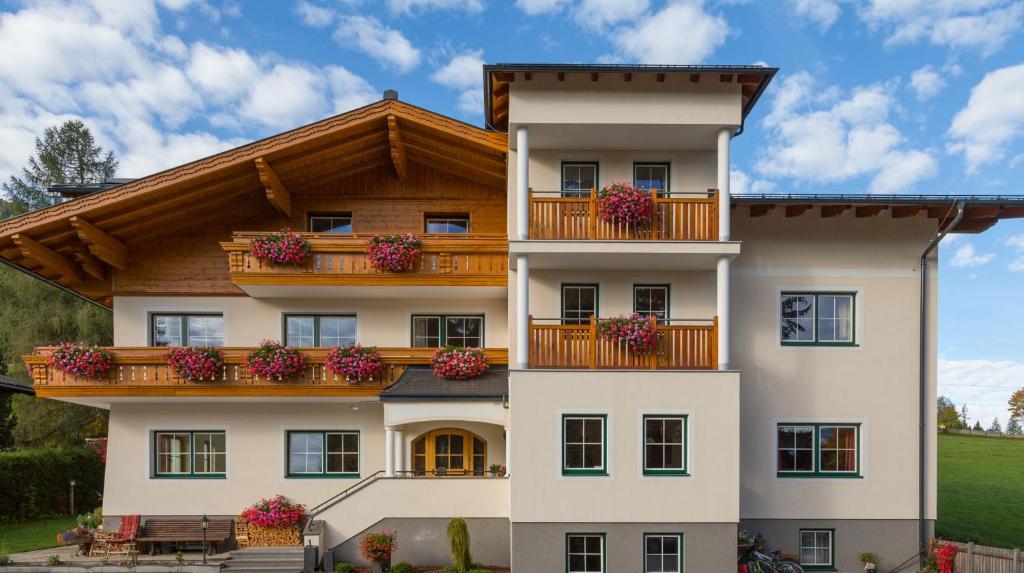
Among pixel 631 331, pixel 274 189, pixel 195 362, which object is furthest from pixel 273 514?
pixel 631 331

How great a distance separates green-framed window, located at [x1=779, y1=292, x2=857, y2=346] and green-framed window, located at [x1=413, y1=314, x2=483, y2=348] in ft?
23.4

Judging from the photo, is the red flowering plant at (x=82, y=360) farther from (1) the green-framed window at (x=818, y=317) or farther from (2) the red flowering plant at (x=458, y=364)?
(1) the green-framed window at (x=818, y=317)

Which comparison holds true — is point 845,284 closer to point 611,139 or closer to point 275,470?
point 611,139

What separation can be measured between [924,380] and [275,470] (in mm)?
14949

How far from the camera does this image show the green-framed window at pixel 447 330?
15406 millimetres

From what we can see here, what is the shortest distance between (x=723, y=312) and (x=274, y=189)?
34.5 ft

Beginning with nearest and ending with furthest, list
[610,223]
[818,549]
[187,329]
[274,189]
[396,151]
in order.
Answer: [610,223]
[818,549]
[274,189]
[396,151]
[187,329]

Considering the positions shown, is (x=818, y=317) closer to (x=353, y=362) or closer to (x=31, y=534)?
(x=353, y=362)

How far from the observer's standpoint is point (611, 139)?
41.5ft

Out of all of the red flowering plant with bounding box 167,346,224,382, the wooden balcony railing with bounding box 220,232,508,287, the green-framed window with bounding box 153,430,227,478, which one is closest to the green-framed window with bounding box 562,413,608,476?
the wooden balcony railing with bounding box 220,232,508,287

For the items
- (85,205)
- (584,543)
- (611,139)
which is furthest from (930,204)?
(85,205)

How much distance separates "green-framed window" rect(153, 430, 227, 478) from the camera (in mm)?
14969

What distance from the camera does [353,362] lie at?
1382cm

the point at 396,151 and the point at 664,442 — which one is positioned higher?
the point at 396,151
